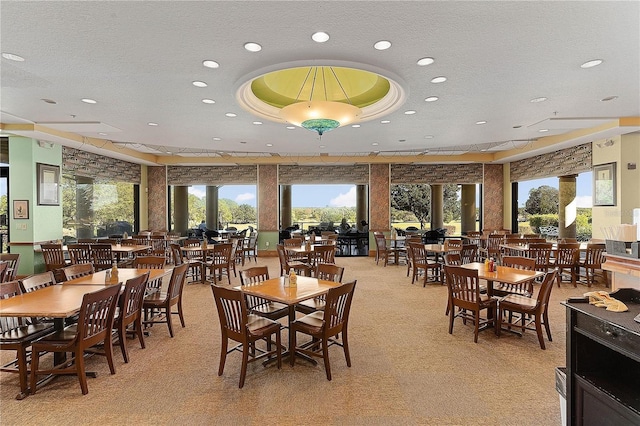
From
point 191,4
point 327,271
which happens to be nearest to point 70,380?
point 327,271

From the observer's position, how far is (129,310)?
3.74 meters

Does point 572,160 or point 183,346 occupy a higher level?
point 572,160

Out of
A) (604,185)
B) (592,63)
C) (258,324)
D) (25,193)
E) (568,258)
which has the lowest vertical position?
(258,324)

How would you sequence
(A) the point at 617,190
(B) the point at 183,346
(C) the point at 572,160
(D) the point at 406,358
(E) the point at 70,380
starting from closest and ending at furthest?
(E) the point at 70,380 < (D) the point at 406,358 < (B) the point at 183,346 < (A) the point at 617,190 < (C) the point at 572,160

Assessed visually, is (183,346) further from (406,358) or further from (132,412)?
(406,358)

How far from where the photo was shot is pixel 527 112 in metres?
5.53

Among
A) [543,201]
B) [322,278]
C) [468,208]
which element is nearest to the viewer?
[322,278]

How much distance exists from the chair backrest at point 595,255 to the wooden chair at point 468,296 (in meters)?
4.01

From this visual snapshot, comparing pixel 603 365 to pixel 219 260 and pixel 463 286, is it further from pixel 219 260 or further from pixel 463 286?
pixel 219 260

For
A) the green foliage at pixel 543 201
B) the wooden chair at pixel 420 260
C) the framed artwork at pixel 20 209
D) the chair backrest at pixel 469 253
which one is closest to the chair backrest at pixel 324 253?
the wooden chair at pixel 420 260

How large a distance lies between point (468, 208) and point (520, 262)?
792cm

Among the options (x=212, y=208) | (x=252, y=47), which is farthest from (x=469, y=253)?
(x=212, y=208)

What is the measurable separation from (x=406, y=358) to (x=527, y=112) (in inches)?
173

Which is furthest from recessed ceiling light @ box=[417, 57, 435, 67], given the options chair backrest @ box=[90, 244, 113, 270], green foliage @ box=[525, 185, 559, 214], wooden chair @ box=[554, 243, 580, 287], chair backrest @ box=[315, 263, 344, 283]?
green foliage @ box=[525, 185, 559, 214]
